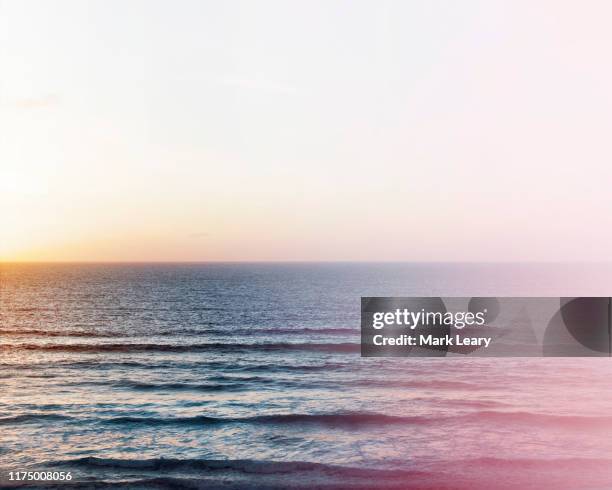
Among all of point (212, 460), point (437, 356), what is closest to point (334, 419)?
point (212, 460)

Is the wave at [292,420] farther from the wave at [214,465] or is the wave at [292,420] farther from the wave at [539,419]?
the wave at [214,465]

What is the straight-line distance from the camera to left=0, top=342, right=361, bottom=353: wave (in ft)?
126

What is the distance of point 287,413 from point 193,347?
60.2 feet

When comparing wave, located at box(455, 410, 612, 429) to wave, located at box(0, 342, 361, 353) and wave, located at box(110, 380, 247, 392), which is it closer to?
wave, located at box(110, 380, 247, 392)

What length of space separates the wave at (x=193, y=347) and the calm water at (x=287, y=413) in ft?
0.47

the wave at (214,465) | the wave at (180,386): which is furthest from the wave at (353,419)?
the wave at (180,386)

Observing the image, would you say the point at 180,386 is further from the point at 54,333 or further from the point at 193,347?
the point at 54,333

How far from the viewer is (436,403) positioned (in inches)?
982

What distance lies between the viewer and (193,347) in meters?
39.9

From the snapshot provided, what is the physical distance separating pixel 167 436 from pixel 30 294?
71.7 metres

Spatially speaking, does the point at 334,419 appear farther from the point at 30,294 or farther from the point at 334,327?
the point at 30,294

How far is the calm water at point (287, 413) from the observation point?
1684 centimetres

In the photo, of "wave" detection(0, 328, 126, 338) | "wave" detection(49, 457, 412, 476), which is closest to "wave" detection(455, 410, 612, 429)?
"wave" detection(49, 457, 412, 476)

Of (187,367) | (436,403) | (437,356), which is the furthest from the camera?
(437,356)
